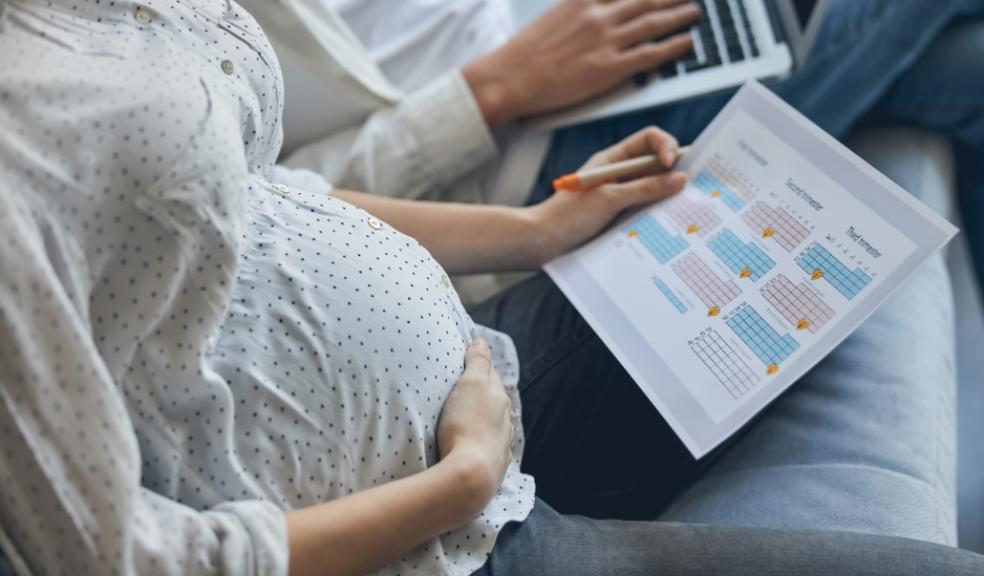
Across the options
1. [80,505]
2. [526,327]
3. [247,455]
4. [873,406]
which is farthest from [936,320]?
[80,505]

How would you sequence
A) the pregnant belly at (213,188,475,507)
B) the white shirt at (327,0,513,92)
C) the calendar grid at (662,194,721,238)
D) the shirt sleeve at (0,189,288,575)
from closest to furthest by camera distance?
the shirt sleeve at (0,189,288,575) → the pregnant belly at (213,188,475,507) → the calendar grid at (662,194,721,238) → the white shirt at (327,0,513,92)

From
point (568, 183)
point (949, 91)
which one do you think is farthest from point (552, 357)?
point (949, 91)

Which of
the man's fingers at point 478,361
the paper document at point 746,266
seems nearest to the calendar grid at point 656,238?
the paper document at point 746,266

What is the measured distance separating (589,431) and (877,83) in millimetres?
578

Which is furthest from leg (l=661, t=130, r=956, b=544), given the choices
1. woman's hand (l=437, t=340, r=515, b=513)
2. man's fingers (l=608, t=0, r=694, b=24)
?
man's fingers (l=608, t=0, r=694, b=24)

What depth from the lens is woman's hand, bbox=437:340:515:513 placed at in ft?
2.24

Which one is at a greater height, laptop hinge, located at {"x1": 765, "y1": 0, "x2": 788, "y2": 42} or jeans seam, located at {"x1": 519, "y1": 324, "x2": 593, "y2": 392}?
laptop hinge, located at {"x1": 765, "y1": 0, "x2": 788, "y2": 42}

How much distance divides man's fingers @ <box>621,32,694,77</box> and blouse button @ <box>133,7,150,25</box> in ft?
1.95

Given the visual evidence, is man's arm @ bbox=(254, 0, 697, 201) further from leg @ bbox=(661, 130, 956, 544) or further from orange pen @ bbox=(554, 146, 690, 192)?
leg @ bbox=(661, 130, 956, 544)

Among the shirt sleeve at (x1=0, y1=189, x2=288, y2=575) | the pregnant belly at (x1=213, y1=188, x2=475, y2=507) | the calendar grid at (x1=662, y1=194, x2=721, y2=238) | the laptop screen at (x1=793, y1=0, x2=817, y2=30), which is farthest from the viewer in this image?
the laptop screen at (x1=793, y1=0, x2=817, y2=30)

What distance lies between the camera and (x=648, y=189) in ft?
3.01

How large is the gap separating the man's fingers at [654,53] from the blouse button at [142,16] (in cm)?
59

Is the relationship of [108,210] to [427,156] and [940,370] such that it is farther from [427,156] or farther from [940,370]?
[940,370]

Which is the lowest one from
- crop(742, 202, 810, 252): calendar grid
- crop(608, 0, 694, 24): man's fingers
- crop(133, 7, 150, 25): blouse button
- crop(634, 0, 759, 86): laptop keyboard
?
crop(742, 202, 810, 252): calendar grid
